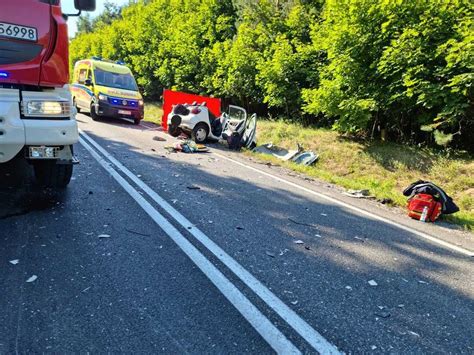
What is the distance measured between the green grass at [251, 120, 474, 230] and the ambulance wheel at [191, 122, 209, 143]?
2.45 meters

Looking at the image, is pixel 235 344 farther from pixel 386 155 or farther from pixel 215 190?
pixel 386 155

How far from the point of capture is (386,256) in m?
4.18

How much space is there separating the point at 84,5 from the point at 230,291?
3.91 metres

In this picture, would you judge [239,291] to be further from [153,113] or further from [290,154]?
[153,113]

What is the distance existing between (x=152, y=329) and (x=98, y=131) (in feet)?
35.4

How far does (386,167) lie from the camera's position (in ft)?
29.8

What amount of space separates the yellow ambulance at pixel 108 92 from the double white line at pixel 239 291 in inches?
418

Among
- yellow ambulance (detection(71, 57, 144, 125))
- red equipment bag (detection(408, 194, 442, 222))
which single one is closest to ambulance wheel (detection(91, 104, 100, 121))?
yellow ambulance (detection(71, 57, 144, 125))

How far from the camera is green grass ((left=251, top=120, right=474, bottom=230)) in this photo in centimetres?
740

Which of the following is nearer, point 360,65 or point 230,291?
point 230,291

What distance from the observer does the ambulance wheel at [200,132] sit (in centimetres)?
1212

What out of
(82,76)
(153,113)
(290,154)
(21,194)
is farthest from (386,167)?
(153,113)

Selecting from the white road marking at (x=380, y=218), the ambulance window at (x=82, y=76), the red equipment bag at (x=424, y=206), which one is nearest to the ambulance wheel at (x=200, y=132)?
the white road marking at (x=380, y=218)

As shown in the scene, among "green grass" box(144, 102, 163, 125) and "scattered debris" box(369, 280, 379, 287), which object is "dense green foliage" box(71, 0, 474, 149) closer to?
"green grass" box(144, 102, 163, 125)
